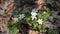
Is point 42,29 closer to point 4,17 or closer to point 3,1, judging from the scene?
point 4,17

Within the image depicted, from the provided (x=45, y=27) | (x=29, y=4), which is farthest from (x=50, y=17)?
(x=29, y=4)

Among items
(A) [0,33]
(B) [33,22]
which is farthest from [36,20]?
(A) [0,33]

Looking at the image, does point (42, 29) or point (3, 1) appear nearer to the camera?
point (42, 29)

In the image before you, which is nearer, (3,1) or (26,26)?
(26,26)

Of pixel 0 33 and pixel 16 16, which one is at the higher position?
pixel 16 16

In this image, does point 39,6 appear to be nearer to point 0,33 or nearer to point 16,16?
point 16,16

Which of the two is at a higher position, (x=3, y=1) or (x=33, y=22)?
(x=3, y=1)

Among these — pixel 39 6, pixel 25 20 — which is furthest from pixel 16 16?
pixel 39 6

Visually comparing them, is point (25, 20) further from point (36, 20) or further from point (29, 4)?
point (29, 4)
